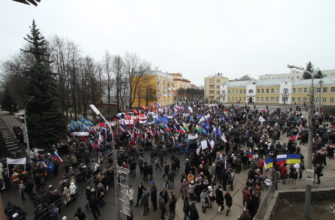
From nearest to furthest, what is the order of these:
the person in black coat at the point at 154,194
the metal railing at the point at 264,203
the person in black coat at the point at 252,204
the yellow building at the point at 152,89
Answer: the person in black coat at the point at 252,204 < the metal railing at the point at 264,203 < the person in black coat at the point at 154,194 < the yellow building at the point at 152,89

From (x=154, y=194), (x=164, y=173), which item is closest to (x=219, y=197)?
(x=154, y=194)

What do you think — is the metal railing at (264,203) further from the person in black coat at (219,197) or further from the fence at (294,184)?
the person in black coat at (219,197)

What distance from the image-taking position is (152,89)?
46188 mm

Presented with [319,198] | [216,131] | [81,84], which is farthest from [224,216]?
[81,84]

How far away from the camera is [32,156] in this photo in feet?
45.1

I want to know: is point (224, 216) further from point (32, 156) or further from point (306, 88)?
point (306, 88)

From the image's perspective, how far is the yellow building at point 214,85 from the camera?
77125 mm

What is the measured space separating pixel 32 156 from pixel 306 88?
205 ft

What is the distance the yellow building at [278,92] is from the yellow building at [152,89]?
2266 centimetres

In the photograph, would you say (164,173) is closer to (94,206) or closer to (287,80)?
(94,206)

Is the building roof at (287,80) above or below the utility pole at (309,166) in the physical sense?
above

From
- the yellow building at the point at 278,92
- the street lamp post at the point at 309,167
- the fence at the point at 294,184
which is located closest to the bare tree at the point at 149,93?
the yellow building at the point at 278,92

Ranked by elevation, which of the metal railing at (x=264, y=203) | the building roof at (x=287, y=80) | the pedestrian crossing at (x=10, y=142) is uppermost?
the building roof at (x=287, y=80)

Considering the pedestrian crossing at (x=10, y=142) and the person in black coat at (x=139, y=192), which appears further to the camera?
the pedestrian crossing at (x=10, y=142)
